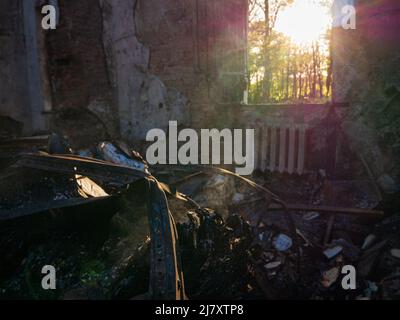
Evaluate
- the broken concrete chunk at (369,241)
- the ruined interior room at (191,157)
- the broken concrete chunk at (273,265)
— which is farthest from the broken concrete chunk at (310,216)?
the broken concrete chunk at (273,265)

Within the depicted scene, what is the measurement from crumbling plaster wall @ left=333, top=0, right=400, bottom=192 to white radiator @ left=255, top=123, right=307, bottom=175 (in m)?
0.71

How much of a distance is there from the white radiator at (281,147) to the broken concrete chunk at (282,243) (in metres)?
1.62

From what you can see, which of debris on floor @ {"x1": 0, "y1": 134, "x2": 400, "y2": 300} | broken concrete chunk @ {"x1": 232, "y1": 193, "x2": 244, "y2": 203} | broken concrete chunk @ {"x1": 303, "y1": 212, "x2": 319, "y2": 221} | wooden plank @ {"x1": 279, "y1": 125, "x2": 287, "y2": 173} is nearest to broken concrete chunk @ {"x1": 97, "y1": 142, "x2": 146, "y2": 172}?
broken concrete chunk @ {"x1": 232, "y1": 193, "x2": 244, "y2": 203}

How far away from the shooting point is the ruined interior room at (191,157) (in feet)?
4.91

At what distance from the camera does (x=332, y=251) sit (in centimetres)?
352

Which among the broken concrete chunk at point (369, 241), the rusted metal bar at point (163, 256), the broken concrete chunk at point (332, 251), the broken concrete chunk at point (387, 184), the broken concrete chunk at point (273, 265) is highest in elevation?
the rusted metal bar at point (163, 256)

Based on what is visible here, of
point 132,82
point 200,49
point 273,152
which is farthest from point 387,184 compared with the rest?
point 132,82

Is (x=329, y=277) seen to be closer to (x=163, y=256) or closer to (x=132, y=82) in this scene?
(x=163, y=256)

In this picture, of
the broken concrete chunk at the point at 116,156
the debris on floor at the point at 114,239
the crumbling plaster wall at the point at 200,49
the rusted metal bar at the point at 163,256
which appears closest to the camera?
the rusted metal bar at the point at 163,256

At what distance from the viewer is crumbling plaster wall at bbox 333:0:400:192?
167 inches

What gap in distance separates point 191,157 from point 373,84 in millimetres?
2998

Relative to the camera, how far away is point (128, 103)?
6379 mm

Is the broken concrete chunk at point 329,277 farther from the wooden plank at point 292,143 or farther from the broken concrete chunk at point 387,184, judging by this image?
the wooden plank at point 292,143

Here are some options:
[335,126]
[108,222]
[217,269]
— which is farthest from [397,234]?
[108,222]
